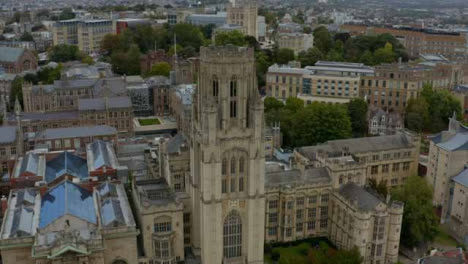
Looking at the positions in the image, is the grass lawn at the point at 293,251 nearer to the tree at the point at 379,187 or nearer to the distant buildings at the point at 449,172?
the tree at the point at 379,187

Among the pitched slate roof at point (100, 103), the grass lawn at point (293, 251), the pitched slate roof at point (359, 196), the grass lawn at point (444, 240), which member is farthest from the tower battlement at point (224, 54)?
the pitched slate roof at point (100, 103)

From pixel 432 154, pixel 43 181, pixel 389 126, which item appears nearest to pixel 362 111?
pixel 389 126

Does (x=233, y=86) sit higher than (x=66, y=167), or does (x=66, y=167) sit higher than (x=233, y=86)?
(x=233, y=86)

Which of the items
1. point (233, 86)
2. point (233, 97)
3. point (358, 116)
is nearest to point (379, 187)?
point (233, 97)

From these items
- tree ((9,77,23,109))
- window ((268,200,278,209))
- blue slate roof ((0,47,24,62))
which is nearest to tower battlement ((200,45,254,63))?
window ((268,200,278,209))

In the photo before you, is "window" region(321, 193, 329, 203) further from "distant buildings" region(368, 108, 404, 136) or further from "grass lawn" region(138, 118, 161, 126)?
"grass lawn" region(138, 118, 161, 126)

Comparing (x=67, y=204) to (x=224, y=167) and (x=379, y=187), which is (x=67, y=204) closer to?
(x=224, y=167)
